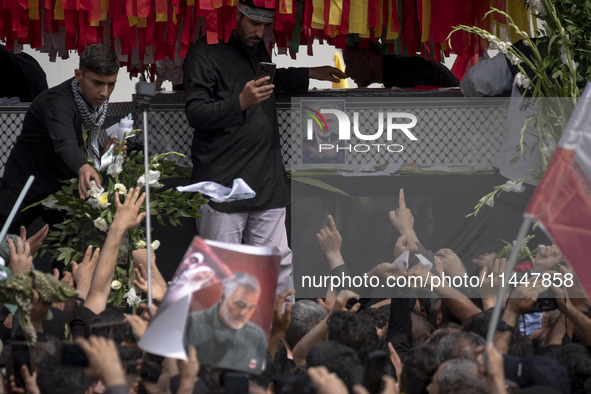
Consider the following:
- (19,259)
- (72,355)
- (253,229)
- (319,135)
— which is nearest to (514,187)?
(319,135)

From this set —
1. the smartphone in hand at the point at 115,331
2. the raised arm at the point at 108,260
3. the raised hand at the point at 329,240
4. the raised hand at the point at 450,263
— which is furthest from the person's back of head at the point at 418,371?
the raised hand at the point at 329,240

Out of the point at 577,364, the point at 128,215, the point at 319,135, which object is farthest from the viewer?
the point at 319,135

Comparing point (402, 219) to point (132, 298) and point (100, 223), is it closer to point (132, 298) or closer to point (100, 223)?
point (132, 298)

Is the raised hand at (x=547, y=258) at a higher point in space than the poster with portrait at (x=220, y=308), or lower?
lower

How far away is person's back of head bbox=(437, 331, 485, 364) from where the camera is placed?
4.02 meters

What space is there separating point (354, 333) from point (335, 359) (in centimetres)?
32

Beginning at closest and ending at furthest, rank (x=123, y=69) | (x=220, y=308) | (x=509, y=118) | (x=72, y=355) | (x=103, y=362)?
(x=103, y=362) < (x=72, y=355) < (x=220, y=308) < (x=509, y=118) < (x=123, y=69)

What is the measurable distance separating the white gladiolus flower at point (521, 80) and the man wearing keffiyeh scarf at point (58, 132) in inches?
81.5

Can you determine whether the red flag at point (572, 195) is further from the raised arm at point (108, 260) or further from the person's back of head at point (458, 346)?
the raised arm at point (108, 260)

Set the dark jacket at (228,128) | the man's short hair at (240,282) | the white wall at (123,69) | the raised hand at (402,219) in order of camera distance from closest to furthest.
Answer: the man's short hair at (240,282)
the dark jacket at (228,128)
the raised hand at (402,219)
the white wall at (123,69)

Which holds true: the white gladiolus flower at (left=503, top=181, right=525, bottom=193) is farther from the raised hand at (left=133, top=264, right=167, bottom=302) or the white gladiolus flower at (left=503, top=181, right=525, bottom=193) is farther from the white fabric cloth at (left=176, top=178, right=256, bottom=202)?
the raised hand at (left=133, top=264, right=167, bottom=302)

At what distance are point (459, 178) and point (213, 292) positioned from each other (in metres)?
2.96

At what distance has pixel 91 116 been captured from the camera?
19.5ft

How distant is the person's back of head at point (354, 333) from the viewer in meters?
4.28
